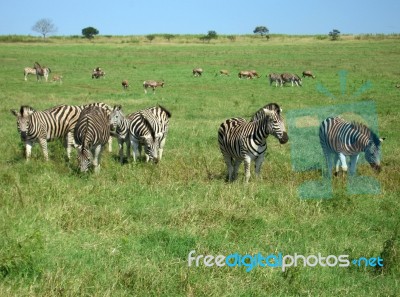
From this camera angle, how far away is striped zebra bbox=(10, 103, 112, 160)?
1196cm

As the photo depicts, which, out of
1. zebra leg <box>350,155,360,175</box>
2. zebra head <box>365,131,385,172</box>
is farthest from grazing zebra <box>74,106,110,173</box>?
zebra head <box>365,131,385,172</box>

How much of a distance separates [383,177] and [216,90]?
20.8 m

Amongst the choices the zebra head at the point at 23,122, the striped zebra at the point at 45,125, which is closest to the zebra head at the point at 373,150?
the striped zebra at the point at 45,125

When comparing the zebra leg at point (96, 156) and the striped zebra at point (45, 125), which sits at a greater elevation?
the striped zebra at point (45, 125)

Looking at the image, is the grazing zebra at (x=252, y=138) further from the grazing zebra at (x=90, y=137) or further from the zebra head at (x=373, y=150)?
the grazing zebra at (x=90, y=137)

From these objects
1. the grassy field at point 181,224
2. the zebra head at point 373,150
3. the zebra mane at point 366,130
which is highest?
the zebra mane at point 366,130

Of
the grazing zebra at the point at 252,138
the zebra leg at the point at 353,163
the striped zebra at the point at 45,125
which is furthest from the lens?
the striped zebra at the point at 45,125

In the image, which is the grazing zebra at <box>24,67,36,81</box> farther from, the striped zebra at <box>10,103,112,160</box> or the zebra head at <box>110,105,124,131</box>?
the zebra head at <box>110,105,124,131</box>

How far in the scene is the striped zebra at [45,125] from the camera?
1196cm

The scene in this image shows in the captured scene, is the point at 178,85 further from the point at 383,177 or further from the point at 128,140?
the point at 383,177

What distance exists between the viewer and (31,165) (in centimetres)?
1093

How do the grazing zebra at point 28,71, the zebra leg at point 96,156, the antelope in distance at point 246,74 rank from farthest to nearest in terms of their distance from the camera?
the antelope in distance at point 246,74, the grazing zebra at point 28,71, the zebra leg at point 96,156

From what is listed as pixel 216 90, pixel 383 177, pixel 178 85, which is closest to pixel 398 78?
pixel 216 90

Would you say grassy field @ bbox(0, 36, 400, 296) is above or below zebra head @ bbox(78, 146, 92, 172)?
below
